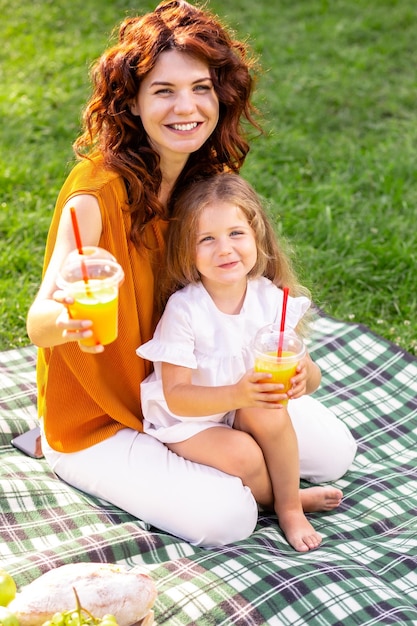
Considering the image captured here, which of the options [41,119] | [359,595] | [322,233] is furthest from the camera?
[41,119]

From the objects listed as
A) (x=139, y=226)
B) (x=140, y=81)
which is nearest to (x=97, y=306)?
(x=139, y=226)

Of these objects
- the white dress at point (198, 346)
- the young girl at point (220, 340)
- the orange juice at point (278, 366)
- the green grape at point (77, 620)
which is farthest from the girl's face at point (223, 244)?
the green grape at point (77, 620)

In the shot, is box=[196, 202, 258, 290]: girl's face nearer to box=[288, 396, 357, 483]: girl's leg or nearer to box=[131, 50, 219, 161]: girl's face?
box=[131, 50, 219, 161]: girl's face

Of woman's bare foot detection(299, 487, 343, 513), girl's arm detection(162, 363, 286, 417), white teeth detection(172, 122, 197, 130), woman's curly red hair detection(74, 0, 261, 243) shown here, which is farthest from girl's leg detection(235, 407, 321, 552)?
white teeth detection(172, 122, 197, 130)

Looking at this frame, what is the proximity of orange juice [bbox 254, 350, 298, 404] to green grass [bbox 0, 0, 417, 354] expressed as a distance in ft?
4.52

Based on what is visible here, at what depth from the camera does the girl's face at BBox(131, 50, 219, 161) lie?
119 inches

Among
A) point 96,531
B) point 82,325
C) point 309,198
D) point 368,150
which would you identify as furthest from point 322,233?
point 82,325

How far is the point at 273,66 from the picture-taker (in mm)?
7363

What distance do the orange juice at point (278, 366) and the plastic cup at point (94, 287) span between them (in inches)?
19.2

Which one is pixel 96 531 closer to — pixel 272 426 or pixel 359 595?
pixel 272 426

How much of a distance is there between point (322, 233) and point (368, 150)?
1.26 meters

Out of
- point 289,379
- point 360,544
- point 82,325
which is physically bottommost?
point 360,544

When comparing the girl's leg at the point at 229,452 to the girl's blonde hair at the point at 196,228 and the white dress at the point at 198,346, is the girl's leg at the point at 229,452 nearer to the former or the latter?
the white dress at the point at 198,346

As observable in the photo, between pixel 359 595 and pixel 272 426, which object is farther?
pixel 272 426
